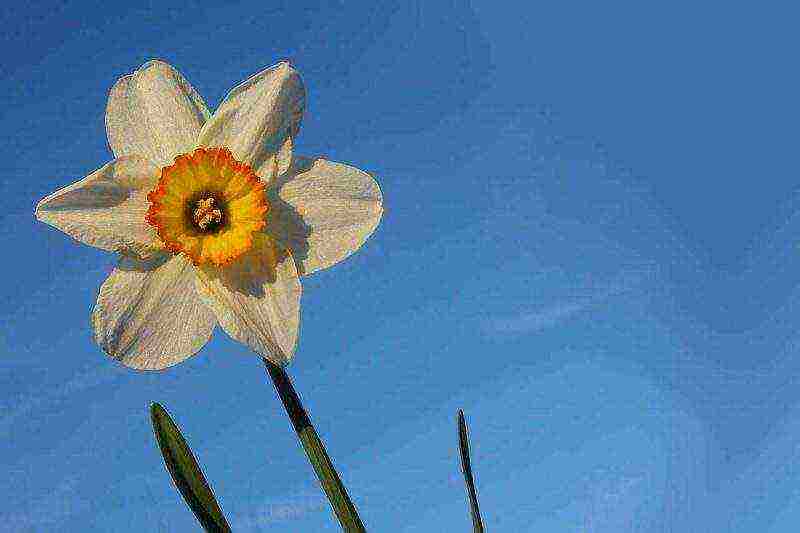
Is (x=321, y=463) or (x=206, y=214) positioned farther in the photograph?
(x=206, y=214)

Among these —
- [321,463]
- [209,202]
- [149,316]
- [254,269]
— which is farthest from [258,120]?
[321,463]

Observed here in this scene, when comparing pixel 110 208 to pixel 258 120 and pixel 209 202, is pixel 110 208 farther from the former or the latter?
pixel 258 120

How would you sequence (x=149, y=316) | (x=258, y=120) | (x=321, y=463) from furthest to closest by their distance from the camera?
(x=258, y=120)
(x=149, y=316)
(x=321, y=463)

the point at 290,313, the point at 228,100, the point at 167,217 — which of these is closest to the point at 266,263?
the point at 290,313

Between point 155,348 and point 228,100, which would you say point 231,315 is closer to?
point 155,348

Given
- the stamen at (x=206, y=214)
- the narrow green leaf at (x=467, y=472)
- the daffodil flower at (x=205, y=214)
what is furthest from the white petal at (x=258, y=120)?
the narrow green leaf at (x=467, y=472)
